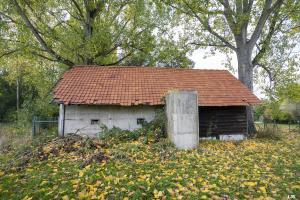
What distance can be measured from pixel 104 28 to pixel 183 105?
379 inches

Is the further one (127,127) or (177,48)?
(177,48)

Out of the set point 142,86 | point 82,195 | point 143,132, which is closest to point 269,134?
point 143,132

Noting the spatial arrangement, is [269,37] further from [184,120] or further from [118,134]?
[118,134]

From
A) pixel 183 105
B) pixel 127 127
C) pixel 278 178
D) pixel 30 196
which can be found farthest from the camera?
pixel 127 127

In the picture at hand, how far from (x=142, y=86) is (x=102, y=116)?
112 inches

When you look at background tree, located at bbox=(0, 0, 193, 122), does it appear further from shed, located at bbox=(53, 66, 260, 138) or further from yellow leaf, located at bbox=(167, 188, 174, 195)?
yellow leaf, located at bbox=(167, 188, 174, 195)

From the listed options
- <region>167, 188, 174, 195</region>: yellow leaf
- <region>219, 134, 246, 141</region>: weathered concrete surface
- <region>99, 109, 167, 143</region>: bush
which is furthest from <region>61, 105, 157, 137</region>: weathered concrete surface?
<region>167, 188, 174, 195</region>: yellow leaf

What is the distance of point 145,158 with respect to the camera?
783 cm

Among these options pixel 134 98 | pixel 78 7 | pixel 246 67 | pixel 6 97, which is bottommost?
pixel 134 98

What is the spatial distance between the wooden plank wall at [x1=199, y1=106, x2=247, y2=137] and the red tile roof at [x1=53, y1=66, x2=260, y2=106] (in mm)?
681

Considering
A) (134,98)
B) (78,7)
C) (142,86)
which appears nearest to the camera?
(134,98)

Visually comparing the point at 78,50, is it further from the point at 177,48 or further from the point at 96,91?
the point at 177,48

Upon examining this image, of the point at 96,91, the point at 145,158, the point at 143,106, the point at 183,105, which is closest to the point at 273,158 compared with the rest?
the point at 183,105

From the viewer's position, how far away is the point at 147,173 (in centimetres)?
636
